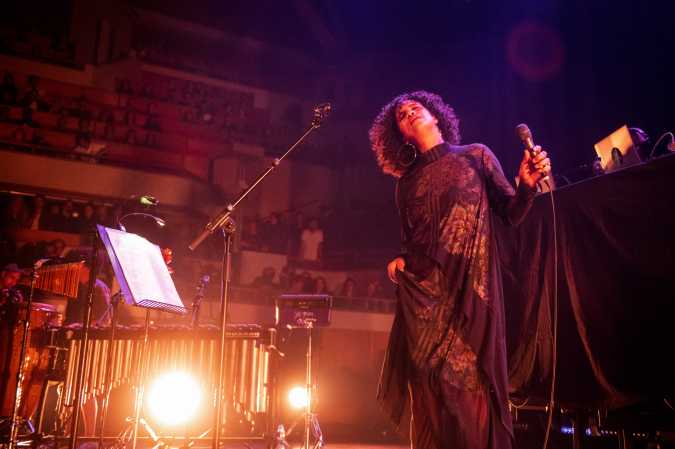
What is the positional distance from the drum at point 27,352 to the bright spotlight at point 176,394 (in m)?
1.27

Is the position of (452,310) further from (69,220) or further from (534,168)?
(69,220)

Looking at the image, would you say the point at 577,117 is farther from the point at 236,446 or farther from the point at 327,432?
the point at 236,446

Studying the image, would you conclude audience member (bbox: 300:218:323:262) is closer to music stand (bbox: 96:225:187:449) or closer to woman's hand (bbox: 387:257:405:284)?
music stand (bbox: 96:225:187:449)

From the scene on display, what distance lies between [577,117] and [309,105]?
11928 mm

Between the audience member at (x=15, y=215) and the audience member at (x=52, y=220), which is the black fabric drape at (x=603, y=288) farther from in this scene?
the audience member at (x=52, y=220)

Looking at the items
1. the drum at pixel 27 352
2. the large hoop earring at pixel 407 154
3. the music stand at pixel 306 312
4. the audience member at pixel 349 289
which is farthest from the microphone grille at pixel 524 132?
the audience member at pixel 349 289

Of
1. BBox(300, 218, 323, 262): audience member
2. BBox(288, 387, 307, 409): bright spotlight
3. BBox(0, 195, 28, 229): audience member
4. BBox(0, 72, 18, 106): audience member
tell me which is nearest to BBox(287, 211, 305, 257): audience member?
BBox(300, 218, 323, 262): audience member

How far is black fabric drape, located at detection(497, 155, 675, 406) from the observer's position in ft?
8.29

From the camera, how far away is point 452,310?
226cm

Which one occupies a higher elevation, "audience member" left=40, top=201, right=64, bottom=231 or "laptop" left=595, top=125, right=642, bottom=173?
"audience member" left=40, top=201, right=64, bottom=231

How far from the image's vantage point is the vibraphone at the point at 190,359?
5375mm

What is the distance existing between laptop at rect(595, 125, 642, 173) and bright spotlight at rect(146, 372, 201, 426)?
400cm

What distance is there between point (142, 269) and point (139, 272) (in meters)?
0.05

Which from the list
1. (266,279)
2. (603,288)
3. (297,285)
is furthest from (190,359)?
(266,279)
